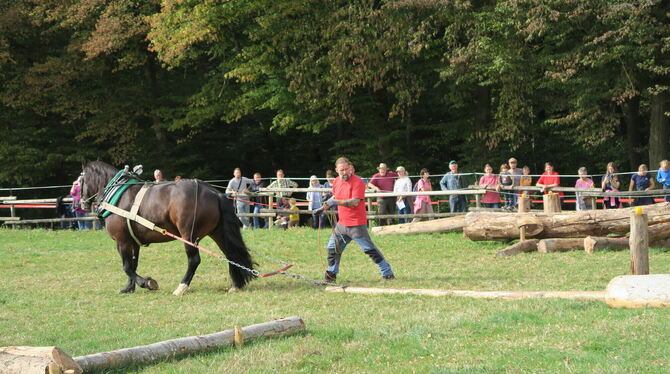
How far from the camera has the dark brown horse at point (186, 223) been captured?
13.1 meters

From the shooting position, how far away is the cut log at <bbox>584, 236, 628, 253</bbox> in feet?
51.8

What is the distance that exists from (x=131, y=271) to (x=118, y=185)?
1.46 metres

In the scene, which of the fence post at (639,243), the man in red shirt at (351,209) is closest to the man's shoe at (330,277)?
the man in red shirt at (351,209)

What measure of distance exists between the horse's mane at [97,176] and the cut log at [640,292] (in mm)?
8645

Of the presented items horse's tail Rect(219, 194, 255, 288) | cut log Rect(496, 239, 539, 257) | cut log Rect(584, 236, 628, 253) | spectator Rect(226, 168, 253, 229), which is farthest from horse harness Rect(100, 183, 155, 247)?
spectator Rect(226, 168, 253, 229)

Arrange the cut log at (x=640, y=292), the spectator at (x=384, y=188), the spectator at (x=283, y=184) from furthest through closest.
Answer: the spectator at (x=283, y=184) → the spectator at (x=384, y=188) → the cut log at (x=640, y=292)

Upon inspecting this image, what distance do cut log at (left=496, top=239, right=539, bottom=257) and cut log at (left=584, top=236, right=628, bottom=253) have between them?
980 mm

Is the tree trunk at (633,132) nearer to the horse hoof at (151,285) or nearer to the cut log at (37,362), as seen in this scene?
the horse hoof at (151,285)

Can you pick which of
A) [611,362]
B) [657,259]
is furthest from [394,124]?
[611,362]

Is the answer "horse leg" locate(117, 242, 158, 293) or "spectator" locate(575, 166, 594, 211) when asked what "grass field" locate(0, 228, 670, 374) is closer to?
"horse leg" locate(117, 242, 158, 293)

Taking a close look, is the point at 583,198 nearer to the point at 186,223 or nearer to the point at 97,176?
the point at 186,223

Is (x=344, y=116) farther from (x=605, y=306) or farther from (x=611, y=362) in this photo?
(x=611, y=362)

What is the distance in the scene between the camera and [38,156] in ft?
113

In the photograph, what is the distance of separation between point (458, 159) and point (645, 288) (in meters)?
22.5
